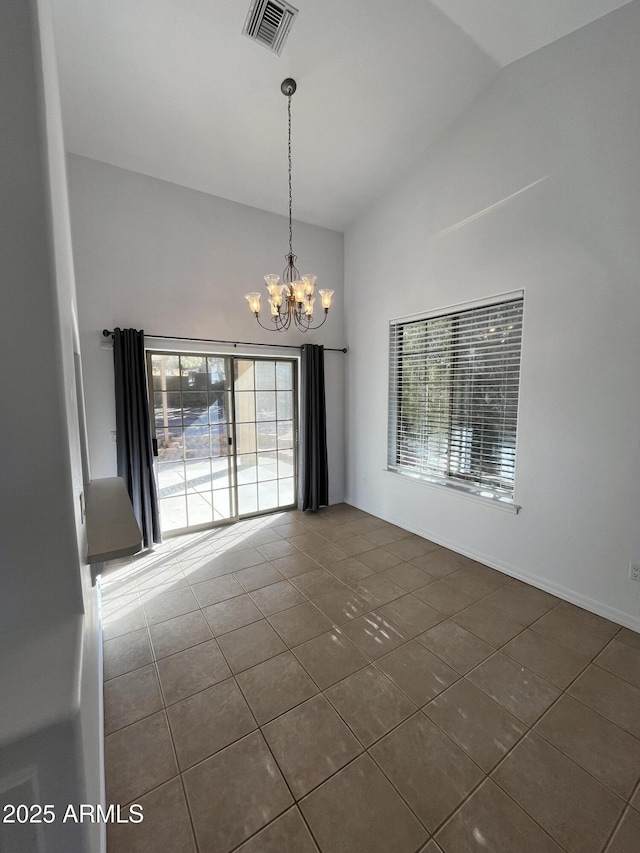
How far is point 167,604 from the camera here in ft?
8.77

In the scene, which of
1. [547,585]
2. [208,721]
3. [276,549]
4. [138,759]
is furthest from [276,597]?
[547,585]

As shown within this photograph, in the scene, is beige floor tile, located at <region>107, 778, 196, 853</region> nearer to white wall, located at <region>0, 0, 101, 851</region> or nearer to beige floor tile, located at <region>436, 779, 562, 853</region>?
white wall, located at <region>0, 0, 101, 851</region>

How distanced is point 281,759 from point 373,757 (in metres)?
0.41

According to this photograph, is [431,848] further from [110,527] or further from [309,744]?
[110,527]

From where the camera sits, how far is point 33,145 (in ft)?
2.45

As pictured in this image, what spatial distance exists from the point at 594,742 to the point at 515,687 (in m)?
0.36

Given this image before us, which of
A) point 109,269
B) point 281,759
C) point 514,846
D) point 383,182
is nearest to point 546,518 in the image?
point 514,846

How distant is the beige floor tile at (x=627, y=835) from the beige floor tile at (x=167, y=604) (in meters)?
2.44

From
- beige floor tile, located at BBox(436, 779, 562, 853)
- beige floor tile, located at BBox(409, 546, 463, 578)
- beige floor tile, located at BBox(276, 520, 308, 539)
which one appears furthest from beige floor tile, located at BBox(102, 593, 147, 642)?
beige floor tile, located at BBox(409, 546, 463, 578)

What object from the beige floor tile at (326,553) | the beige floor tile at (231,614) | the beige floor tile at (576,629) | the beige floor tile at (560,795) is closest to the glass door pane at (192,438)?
the beige floor tile at (326,553)

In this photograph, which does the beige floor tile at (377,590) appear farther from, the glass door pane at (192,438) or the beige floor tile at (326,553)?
the glass door pane at (192,438)

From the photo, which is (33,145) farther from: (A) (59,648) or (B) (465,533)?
(B) (465,533)

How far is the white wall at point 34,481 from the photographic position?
72 centimetres

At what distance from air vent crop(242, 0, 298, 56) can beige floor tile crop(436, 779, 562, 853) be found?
430 centimetres
